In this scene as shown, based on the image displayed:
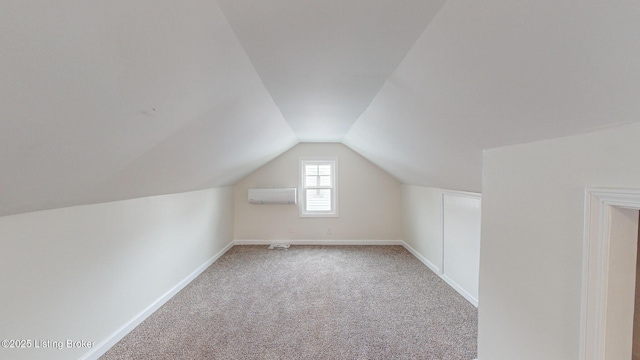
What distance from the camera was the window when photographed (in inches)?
193

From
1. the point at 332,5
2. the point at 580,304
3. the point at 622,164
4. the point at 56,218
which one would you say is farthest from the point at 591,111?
the point at 56,218

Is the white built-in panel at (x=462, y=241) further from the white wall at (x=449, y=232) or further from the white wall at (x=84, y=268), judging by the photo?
the white wall at (x=84, y=268)

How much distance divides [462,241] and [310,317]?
1836 millimetres

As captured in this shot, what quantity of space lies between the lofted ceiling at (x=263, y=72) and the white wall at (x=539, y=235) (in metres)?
0.10

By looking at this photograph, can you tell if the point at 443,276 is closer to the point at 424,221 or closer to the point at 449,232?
the point at 449,232

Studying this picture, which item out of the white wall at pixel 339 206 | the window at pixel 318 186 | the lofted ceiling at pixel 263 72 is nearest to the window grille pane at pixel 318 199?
the window at pixel 318 186

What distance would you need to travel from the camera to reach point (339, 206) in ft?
16.0

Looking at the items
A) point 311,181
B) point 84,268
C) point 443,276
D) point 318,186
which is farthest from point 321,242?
point 84,268

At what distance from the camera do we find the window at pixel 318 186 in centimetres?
491

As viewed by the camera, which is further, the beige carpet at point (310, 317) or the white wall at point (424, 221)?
the white wall at point (424, 221)

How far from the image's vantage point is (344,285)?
3.05 meters

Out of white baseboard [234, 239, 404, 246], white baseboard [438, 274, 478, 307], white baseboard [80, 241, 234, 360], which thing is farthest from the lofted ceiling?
white baseboard [234, 239, 404, 246]

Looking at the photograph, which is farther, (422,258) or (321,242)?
(321,242)

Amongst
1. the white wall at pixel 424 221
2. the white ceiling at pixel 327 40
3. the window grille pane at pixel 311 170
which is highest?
the white ceiling at pixel 327 40
